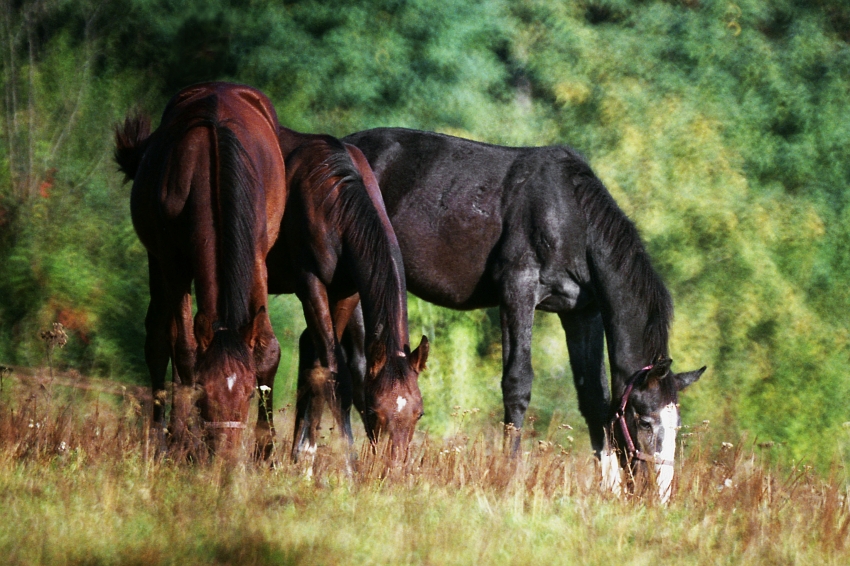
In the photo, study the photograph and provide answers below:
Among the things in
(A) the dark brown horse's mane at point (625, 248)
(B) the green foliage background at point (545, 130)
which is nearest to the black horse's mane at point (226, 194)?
(A) the dark brown horse's mane at point (625, 248)

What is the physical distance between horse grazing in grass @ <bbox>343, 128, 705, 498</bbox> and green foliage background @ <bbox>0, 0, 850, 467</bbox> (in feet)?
10.4

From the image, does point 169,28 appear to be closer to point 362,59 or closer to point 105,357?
point 362,59

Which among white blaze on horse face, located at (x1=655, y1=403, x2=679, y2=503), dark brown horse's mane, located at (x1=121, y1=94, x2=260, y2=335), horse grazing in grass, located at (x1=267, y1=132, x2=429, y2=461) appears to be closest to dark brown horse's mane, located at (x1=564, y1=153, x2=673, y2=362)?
white blaze on horse face, located at (x1=655, y1=403, x2=679, y2=503)

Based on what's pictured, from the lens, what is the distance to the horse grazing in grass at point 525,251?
26.2 feet

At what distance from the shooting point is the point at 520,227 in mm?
8555

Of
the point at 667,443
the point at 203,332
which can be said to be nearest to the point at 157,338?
the point at 203,332

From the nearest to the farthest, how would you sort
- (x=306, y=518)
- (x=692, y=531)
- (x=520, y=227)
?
(x=306, y=518)
(x=692, y=531)
(x=520, y=227)

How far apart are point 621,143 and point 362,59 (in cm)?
328

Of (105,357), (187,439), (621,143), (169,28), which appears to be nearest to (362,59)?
(169,28)

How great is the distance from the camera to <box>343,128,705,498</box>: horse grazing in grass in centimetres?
798

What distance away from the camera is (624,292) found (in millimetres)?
8008

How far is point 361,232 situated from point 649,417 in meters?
2.14

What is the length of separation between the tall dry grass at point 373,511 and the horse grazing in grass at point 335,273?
1.73 ft

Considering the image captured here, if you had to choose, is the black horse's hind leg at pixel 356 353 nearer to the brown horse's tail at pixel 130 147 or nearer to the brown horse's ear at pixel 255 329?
the brown horse's tail at pixel 130 147
